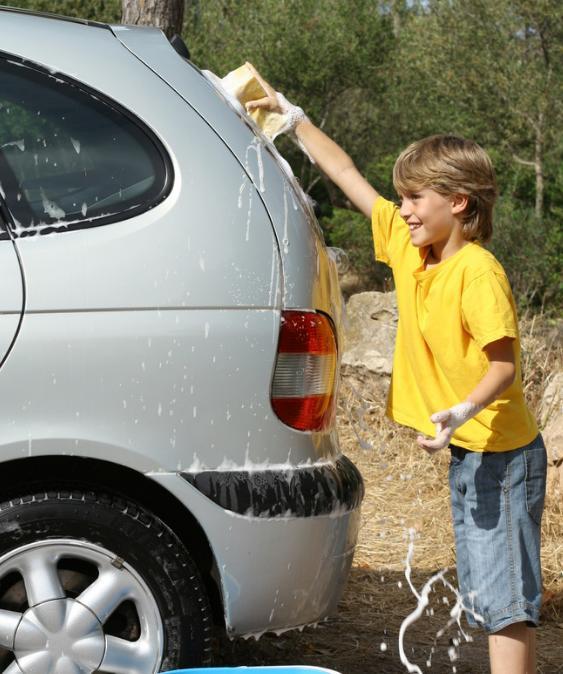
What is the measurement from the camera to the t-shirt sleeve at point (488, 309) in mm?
2758

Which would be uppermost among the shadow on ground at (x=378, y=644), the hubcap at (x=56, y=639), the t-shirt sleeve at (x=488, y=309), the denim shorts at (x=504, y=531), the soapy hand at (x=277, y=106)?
the soapy hand at (x=277, y=106)

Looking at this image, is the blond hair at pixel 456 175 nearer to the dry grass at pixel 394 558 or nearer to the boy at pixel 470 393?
the boy at pixel 470 393

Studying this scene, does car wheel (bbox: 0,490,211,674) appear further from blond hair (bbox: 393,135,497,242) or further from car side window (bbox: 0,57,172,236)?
blond hair (bbox: 393,135,497,242)

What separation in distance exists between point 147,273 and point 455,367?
2.75ft

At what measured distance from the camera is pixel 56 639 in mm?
2645

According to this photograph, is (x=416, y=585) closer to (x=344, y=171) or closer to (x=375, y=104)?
(x=344, y=171)

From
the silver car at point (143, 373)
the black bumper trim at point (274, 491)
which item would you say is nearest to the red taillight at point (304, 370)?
the silver car at point (143, 373)

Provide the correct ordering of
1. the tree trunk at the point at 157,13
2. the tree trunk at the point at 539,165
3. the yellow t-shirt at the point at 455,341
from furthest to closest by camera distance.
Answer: the tree trunk at the point at 539,165, the tree trunk at the point at 157,13, the yellow t-shirt at the point at 455,341

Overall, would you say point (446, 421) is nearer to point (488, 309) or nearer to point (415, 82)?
point (488, 309)

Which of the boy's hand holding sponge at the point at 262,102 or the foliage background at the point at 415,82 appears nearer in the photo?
the boy's hand holding sponge at the point at 262,102

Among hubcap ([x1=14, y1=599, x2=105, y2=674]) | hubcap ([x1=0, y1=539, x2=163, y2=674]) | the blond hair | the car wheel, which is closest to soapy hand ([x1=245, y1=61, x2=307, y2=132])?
the blond hair

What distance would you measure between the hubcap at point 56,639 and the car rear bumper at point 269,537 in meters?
0.33

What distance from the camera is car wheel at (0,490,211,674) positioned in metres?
2.64

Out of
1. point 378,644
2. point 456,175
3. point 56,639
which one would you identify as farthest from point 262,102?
point 378,644
